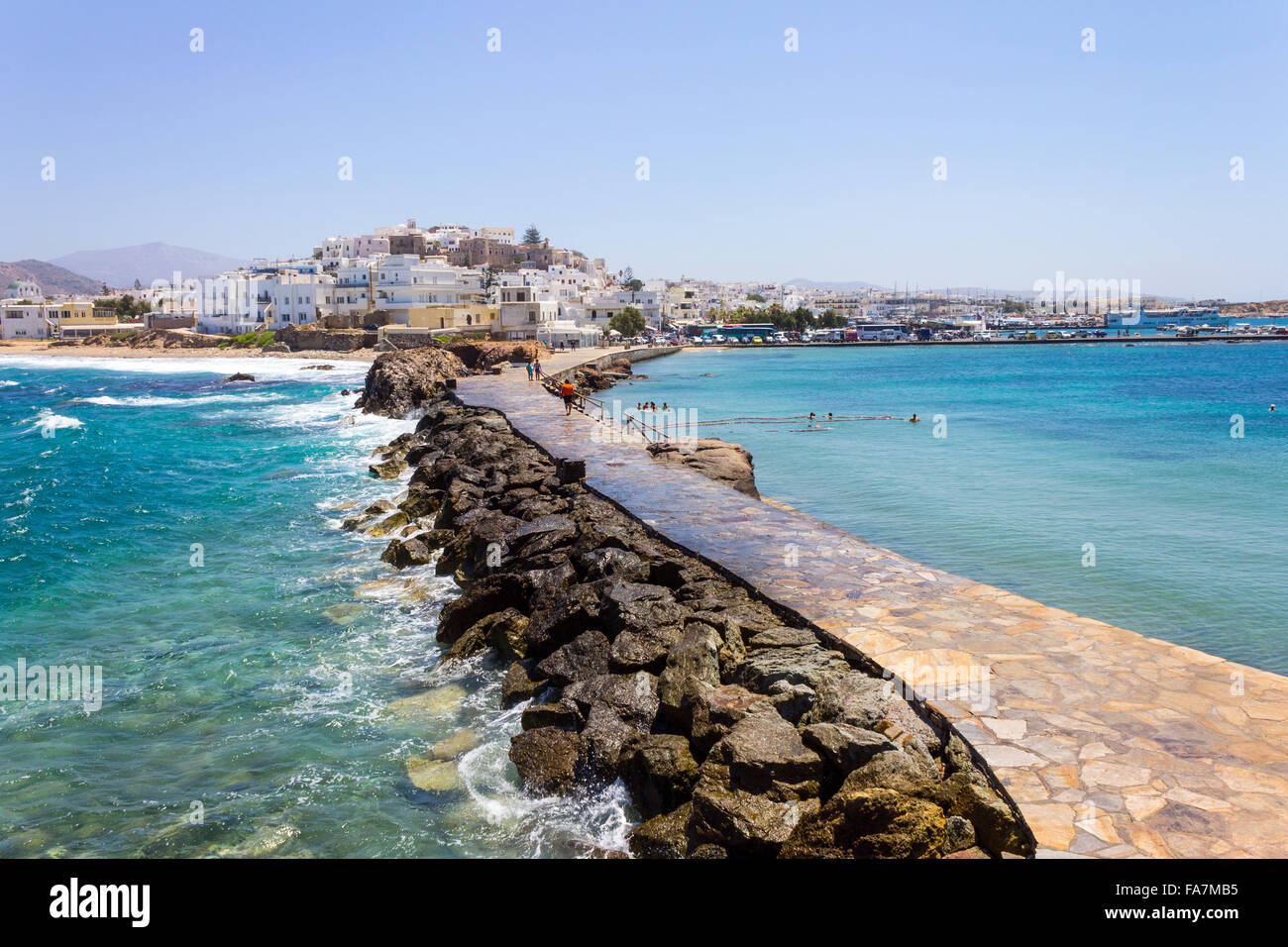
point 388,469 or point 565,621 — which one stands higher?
point 388,469

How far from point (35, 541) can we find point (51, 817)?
11179 millimetres

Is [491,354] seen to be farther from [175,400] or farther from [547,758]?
[547,758]

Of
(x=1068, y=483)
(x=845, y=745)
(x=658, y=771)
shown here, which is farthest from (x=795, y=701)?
(x=1068, y=483)

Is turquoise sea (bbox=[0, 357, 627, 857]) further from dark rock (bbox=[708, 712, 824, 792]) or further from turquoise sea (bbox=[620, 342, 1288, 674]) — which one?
turquoise sea (bbox=[620, 342, 1288, 674])

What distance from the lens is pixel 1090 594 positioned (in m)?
11.8

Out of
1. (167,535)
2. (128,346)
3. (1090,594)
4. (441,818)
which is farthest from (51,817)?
(128,346)

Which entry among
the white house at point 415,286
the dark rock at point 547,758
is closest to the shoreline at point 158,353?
the white house at point 415,286

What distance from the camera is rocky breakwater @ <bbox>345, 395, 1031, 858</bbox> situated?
4871 mm

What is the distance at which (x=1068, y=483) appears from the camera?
21.2 metres

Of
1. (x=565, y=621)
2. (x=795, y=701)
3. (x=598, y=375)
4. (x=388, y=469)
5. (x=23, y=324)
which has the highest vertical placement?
(x=23, y=324)

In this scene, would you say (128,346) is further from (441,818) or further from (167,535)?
(441,818)

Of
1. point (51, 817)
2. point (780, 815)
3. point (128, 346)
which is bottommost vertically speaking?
point (51, 817)

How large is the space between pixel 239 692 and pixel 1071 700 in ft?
26.6

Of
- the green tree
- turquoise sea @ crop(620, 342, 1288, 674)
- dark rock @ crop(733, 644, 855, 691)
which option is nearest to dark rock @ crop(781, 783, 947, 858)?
dark rock @ crop(733, 644, 855, 691)
